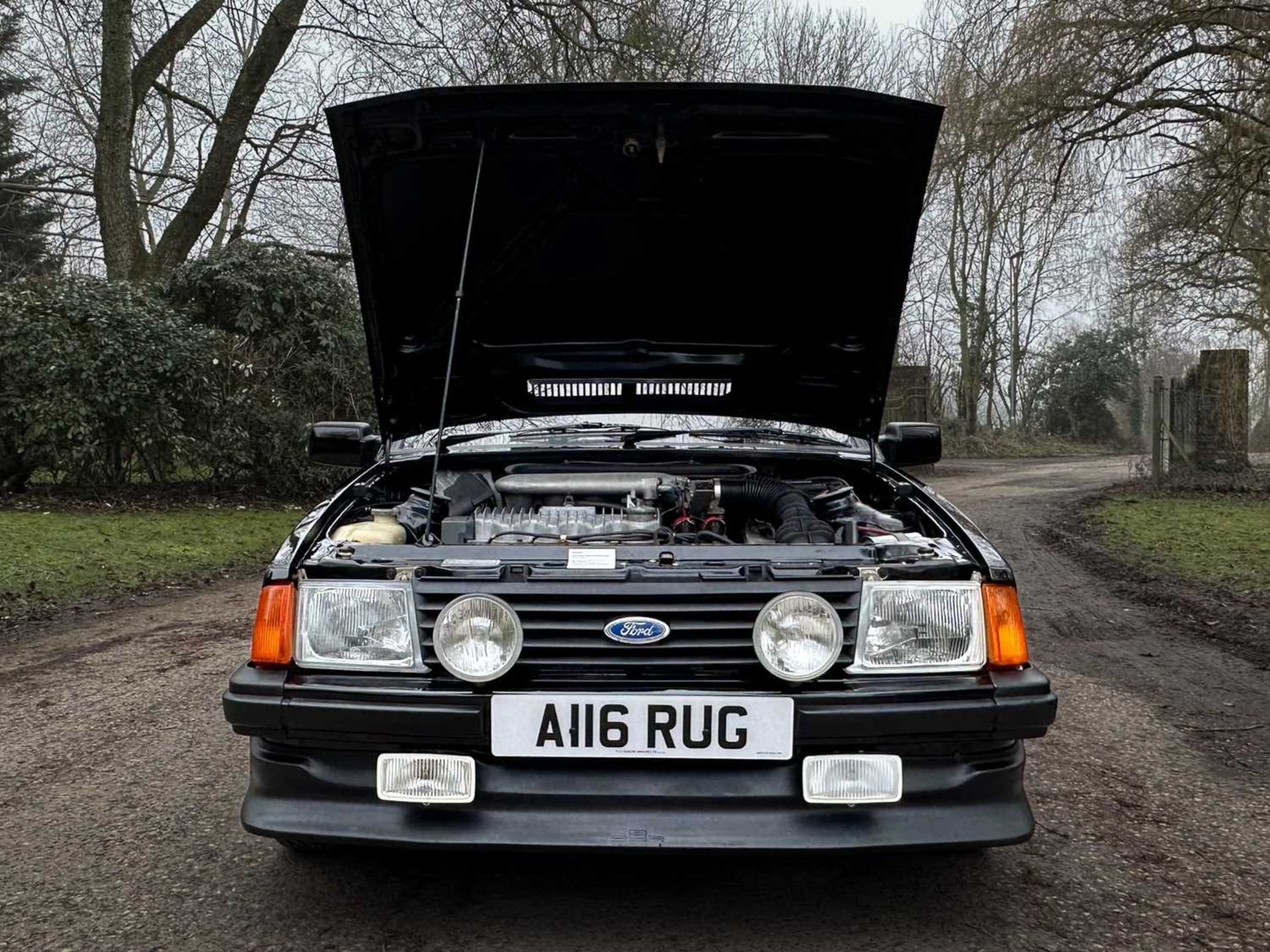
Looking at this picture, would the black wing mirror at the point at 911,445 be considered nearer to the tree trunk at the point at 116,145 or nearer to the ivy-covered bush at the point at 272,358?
the ivy-covered bush at the point at 272,358

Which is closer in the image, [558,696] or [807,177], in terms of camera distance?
[558,696]

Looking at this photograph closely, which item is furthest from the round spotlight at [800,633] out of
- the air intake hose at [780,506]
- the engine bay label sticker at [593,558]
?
the air intake hose at [780,506]

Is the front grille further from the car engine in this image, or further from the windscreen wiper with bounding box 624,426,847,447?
the windscreen wiper with bounding box 624,426,847,447

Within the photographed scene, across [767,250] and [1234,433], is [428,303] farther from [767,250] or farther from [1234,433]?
[1234,433]

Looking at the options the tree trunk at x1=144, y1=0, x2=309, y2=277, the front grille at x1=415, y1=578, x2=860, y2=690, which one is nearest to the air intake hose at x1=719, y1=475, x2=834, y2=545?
the front grille at x1=415, y1=578, x2=860, y2=690

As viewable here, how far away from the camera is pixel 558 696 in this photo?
2.39 m

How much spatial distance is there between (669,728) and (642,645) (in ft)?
0.62

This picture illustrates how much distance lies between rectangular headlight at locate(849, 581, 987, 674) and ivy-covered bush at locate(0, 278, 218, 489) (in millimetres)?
11035

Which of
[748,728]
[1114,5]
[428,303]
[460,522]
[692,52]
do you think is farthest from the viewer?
[692,52]

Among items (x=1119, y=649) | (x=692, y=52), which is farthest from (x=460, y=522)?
(x=692, y=52)

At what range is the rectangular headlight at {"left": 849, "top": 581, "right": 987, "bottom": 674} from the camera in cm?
249

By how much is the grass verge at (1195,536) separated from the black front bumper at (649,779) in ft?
20.0

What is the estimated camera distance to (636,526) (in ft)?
10.7

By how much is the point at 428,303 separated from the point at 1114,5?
31.6 feet
